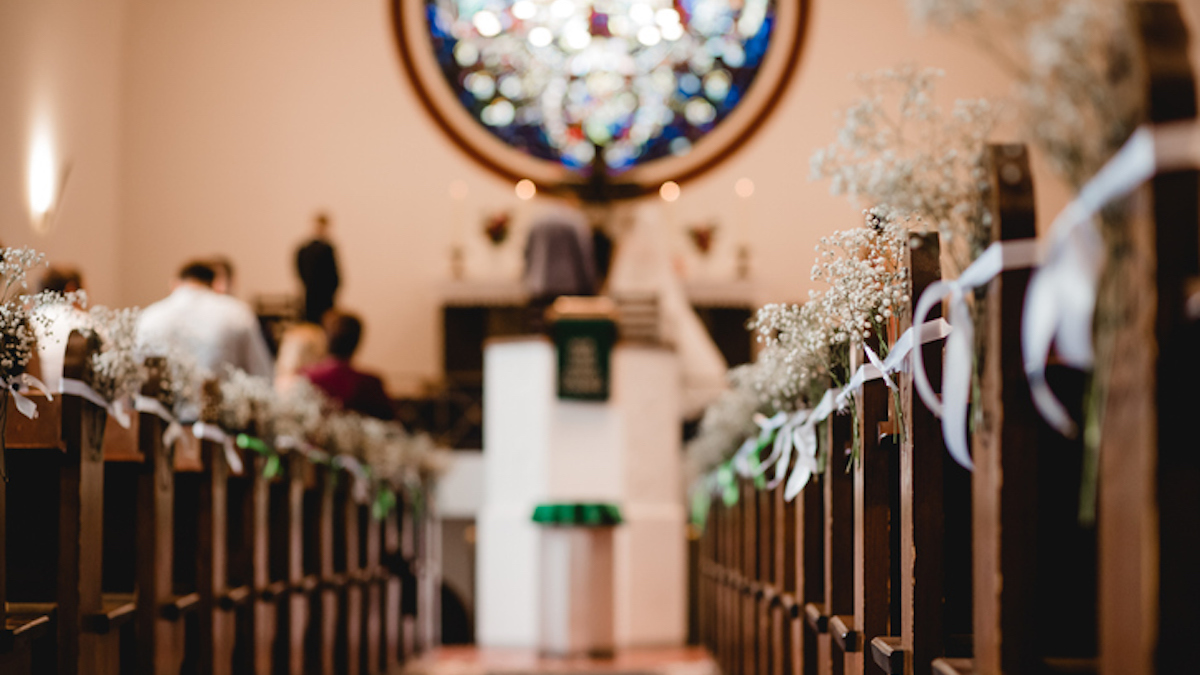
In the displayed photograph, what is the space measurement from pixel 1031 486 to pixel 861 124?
0.58m

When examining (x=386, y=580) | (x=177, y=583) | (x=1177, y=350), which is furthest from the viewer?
(x=386, y=580)

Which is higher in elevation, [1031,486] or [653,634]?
[1031,486]

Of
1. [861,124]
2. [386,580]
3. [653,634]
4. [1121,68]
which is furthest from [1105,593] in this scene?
[653,634]

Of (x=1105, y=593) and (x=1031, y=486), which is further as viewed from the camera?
(x=1031, y=486)

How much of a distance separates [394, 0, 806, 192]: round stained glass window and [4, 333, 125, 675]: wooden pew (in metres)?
9.06

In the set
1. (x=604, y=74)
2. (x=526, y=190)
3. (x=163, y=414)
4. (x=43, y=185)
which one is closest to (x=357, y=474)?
(x=163, y=414)

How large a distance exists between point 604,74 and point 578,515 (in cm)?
638

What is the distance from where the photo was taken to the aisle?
605 centimetres

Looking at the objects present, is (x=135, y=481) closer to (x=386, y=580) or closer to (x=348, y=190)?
(x=386, y=580)

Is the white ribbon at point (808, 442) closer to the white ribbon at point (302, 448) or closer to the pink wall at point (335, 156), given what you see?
the white ribbon at point (302, 448)

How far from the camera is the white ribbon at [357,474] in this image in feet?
17.7

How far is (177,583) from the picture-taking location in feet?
12.0

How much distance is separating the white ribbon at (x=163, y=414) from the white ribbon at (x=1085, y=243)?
7.52ft

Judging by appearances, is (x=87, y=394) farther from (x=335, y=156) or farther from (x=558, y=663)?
(x=335, y=156)
